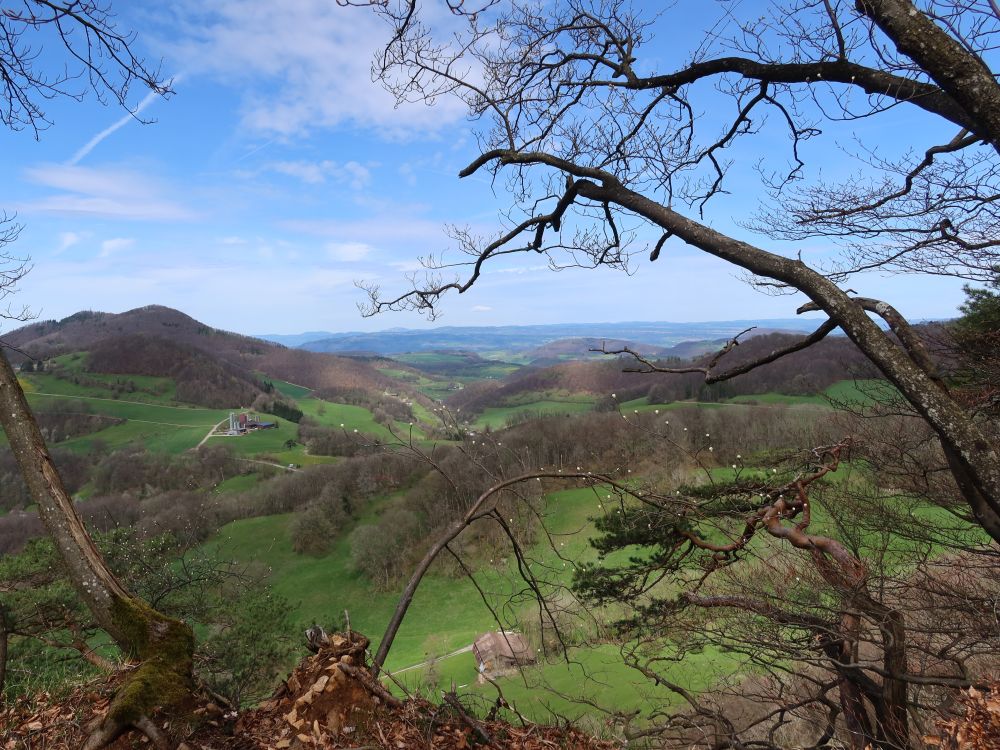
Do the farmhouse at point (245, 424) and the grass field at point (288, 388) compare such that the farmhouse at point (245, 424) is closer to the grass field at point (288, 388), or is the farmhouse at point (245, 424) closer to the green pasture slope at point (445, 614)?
the grass field at point (288, 388)

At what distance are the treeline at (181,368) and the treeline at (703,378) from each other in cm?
4254

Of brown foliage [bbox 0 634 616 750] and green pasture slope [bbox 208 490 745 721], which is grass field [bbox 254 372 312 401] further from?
brown foliage [bbox 0 634 616 750]

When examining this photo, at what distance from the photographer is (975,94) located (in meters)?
2.49

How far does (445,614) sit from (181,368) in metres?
93.2

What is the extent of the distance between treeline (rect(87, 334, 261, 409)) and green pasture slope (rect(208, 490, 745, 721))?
57211 millimetres

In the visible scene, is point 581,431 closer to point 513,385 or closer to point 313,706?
point 313,706

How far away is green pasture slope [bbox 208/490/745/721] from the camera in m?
12.2

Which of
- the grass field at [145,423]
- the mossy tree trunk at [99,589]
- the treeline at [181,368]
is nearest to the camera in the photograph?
the mossy tree trunk at [99,589]

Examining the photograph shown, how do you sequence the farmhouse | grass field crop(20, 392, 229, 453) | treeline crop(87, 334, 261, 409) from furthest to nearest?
treeline crop(87, 334, 261, 409) → the farmhouse → grass field crop(20, 392, 229, 453)

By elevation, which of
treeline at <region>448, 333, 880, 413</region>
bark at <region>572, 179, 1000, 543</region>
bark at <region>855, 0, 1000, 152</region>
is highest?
bark at <region>855, 0, 1000, 152</region>

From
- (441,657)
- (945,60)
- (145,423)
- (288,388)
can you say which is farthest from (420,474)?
(288,388)

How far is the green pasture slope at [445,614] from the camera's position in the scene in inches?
480

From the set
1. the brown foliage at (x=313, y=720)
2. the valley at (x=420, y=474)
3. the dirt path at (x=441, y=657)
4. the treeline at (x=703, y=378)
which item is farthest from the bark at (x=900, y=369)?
the dirt path at (x=441, y=657)

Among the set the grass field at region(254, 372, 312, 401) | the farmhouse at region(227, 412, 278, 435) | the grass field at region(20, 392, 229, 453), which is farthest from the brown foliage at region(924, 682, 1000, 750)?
the grass field at region(254, 372, 312, 401)
